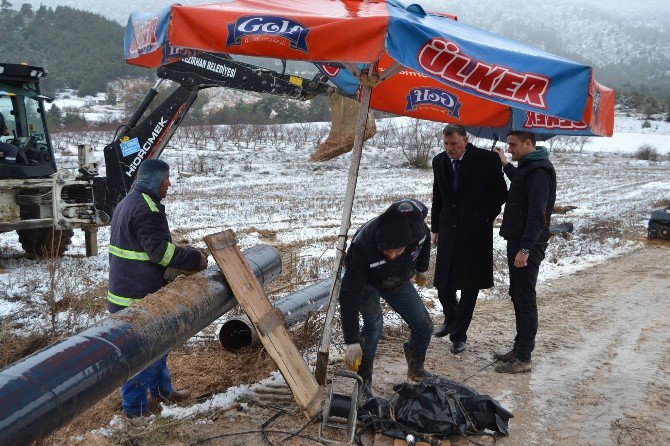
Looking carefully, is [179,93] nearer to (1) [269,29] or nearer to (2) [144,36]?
(2) [144,36]

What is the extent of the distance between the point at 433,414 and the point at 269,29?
2633 millimetres

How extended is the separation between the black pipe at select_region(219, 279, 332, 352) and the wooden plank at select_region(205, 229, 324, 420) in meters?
0.53

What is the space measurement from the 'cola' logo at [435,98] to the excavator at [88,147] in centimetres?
67

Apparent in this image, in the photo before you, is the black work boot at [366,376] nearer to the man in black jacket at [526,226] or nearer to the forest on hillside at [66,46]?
the man in black jacket at [526,226]

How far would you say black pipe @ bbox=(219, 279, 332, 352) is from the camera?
4930 mm

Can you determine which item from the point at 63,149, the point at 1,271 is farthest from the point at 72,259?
the point at 63,149

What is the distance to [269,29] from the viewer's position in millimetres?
3311

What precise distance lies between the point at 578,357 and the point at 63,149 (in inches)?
945

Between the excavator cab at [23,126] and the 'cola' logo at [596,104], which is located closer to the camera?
the 'cola' logo at [596,104]

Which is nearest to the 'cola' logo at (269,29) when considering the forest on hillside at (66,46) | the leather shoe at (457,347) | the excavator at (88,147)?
the excavator at (88,147)

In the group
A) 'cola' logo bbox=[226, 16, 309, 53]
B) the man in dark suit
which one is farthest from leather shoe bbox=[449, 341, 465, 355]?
'cola' logo bbox=[226, 16, 309, 53]

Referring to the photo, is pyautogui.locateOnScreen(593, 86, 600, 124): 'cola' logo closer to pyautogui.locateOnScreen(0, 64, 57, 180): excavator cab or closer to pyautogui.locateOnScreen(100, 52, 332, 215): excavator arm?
pyautogui.locateOnScreen(100, 52, 332, 215): excavator arm

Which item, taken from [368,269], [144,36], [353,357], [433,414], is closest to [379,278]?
[368,269]

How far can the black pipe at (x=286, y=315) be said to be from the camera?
4.93 m
